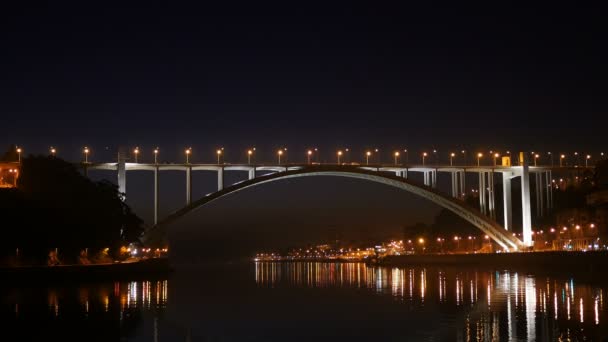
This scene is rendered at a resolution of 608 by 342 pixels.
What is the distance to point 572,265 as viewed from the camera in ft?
151

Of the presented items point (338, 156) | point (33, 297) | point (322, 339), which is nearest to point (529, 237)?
point (338, 156)

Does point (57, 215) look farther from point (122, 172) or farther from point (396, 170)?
point (396, 170)

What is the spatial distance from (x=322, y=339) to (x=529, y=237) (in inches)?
1941

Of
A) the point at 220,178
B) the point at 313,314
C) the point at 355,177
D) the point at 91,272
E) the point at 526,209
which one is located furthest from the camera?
the point at 355,177

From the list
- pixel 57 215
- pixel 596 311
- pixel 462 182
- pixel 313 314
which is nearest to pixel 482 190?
pixel 462 182

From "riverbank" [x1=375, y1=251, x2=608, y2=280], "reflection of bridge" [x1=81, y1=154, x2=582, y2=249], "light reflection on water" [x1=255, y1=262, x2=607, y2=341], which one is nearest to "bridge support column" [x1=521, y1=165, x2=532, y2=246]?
"reflection of bridge" [x1=81, y1=154, x2=582, y2=249]

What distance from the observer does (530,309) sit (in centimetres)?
2333

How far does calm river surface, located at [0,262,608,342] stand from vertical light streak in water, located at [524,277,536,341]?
0.10 ft

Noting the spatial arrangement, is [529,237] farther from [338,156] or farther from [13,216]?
[13,216]

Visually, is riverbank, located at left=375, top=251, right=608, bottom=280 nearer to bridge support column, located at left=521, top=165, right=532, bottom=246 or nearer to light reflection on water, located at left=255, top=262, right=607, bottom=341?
bridge support column, located at left=521, top=165, right=532, bottom=246

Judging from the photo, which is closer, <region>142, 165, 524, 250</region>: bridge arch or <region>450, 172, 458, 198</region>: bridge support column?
<region>142, 165, 524, 250</region>: bridge arch

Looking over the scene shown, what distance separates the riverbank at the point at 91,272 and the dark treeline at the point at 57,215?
6.48 ft

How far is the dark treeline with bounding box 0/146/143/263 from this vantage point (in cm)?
3941

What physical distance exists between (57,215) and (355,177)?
95.7 ft
